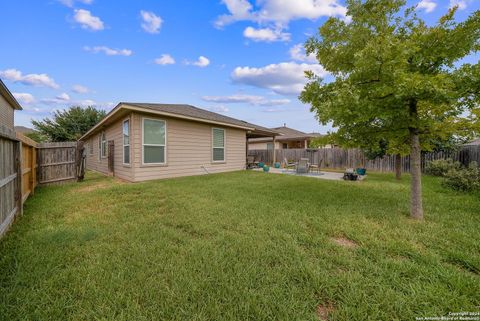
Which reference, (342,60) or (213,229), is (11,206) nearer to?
(213,229)

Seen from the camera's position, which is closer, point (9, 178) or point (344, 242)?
point (344, 242)

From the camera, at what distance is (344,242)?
2.84m

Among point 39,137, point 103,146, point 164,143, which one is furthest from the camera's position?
point 39,137

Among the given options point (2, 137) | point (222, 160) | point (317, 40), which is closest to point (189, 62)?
point (222, 160)

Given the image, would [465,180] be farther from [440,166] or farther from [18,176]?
[18,176]

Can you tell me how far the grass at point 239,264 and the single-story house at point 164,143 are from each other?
3815 millimetres

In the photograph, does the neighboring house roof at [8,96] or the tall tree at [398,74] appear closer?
the tall tree at [398,74]

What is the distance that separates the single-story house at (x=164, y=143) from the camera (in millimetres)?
7602

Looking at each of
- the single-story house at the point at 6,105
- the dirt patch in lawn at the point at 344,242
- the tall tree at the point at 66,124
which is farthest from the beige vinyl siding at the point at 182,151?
the tall tree at the point at 66,124

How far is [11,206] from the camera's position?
3.43 metres

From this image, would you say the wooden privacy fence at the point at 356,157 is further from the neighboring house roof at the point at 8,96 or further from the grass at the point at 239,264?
the neighboring house roof at the point at 8,96

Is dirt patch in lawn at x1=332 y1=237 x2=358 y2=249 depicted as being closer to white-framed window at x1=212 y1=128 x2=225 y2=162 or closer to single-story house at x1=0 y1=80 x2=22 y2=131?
white-framed window at x1=212 y1=128 x2=225 y2=162

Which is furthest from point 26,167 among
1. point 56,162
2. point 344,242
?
point 344,242

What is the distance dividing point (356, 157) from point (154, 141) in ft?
43.5
